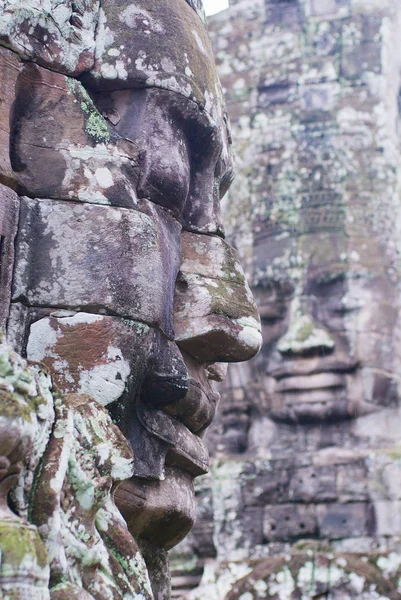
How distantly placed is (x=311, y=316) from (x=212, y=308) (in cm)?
759

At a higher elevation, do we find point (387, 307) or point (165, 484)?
point (387, 307)

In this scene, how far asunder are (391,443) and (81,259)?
7.86 metres

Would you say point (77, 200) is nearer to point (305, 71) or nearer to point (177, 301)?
point (177, 301)

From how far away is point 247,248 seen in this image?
11.6m

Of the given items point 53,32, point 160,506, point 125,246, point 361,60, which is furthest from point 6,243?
point 361,60

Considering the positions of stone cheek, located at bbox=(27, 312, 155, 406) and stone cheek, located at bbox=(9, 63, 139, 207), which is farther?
stone cheek, located at bbox=(9, 63, 139, 207)

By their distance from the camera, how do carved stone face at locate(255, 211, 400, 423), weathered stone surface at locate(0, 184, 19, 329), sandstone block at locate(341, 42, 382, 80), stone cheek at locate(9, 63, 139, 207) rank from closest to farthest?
weathered stone surface at locate(0, 184, 19, 329) < stone cheek at locate(9, 63, 139, 207) < carved stone face at locate(255, 211, 400, 423) < sandstone block at locate(341, 42, 382, 80)

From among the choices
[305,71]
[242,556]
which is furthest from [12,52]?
[305,71]

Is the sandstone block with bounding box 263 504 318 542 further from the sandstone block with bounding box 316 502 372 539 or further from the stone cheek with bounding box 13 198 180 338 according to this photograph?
the stone cheek with bounding box 13 198 180 338

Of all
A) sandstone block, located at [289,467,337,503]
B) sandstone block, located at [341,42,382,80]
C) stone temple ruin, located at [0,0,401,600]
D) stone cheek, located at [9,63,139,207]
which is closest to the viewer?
stone temple ruin, located at [0,0,401,600]

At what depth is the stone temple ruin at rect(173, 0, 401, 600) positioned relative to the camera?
10250mm

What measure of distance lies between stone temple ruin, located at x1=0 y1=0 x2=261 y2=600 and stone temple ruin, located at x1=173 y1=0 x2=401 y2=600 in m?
6.34

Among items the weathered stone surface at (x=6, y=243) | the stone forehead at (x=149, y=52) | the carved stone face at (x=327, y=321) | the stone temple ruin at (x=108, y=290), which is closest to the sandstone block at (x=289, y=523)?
the carved stone face at (x=327, y=321)

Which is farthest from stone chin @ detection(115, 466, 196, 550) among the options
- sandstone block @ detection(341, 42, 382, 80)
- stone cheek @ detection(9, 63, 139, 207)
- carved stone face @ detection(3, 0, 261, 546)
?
sandstone block @ detection(341, 42, 382, 80)
